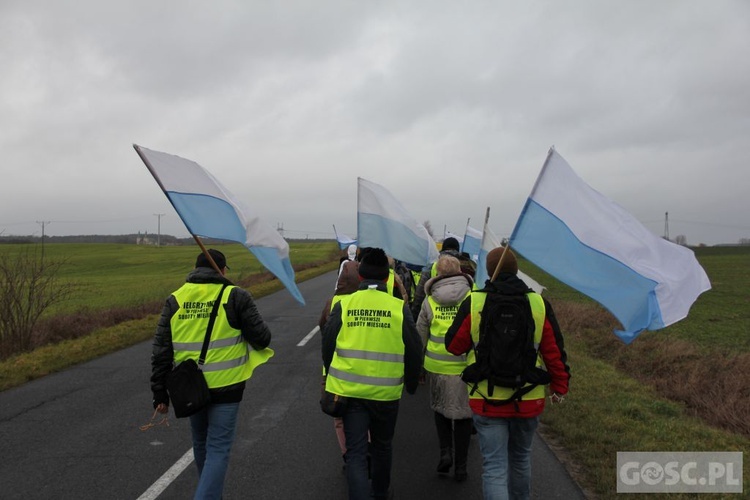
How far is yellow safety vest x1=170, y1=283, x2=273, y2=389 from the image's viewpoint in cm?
353

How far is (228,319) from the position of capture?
3.56m

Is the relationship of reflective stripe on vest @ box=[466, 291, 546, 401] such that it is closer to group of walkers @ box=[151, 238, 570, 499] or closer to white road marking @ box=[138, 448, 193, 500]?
group of walkers @ box=[151, 238, 570, 499]

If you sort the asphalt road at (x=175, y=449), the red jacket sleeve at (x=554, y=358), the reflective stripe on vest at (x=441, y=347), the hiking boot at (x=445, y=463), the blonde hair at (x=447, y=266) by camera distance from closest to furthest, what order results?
the red jacket sleeve at (x=554, y=358) → the asphalt road at (x=175, y=449) → the hiking boot at (x=445, y=463) → the reflective stripe on vest at (x=441, y=347) → the blonde hair at (x=447, y=266)

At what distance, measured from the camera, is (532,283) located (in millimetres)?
5891

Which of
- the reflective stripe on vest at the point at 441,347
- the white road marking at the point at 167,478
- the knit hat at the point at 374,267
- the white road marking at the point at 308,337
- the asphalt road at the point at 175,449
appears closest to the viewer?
the knit hat at the point at 374,267

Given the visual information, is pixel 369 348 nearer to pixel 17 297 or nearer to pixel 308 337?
pixel 308 337

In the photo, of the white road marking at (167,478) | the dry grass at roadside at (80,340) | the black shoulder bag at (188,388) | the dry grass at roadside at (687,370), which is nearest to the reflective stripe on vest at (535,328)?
the black shoulder bag at (188,388)

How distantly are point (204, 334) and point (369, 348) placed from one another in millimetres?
1105

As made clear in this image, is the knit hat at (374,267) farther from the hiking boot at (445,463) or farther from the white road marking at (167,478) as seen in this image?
the white road marking at (167,478)

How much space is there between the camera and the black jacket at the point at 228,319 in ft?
11.7

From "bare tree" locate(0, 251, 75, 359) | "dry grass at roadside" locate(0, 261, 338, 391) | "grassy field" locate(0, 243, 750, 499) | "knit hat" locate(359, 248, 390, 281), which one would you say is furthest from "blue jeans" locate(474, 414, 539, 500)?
"bare tree" locate(0, 251, 75, 359)

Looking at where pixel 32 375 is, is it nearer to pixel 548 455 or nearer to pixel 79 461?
pixel 79 461

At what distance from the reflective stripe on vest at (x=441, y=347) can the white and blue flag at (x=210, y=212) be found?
122 centimetres

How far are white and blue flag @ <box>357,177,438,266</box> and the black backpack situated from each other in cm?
272
